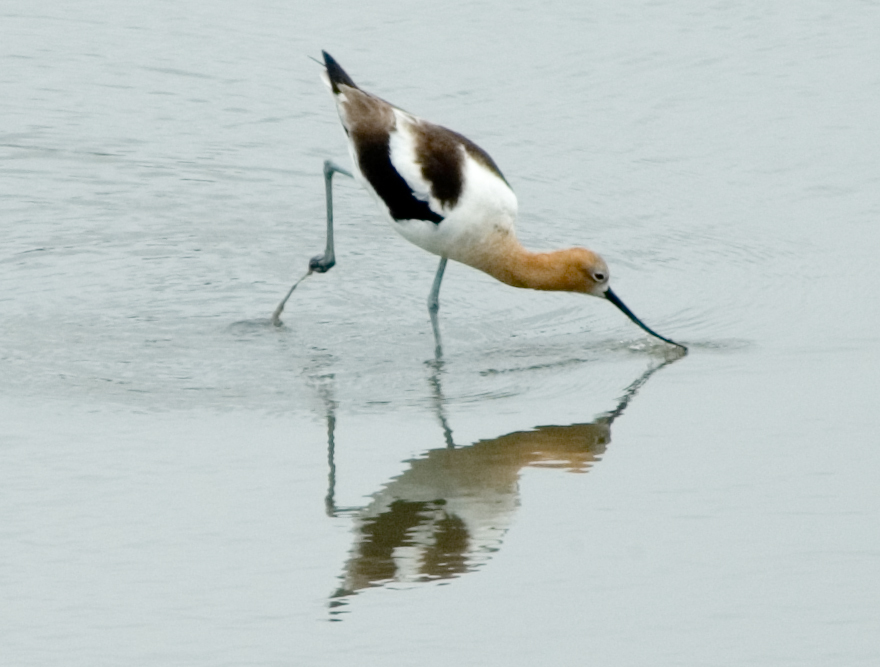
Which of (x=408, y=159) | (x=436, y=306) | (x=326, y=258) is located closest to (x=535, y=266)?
(x=436, y=306)

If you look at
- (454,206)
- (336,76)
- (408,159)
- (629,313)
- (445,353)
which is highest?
(336,76)

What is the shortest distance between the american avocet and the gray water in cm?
24

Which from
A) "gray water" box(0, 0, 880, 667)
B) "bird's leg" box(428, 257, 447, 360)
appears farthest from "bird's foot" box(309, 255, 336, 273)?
"bird's leg" box(428, 257, 447, 360)

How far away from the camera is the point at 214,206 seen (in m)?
7.79

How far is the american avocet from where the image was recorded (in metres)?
6.15

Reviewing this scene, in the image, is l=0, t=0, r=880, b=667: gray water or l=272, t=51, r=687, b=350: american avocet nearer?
l=0, t=0, r=880, b=667: gray water

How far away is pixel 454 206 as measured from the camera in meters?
6.14

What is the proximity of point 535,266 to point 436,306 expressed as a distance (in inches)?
17.2

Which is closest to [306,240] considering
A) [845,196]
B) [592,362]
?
[592,362]

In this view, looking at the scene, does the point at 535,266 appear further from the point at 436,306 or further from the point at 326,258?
Result: the point at 326,258

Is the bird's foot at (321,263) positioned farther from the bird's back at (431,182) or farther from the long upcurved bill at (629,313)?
the long upcurved bill at (629,313)

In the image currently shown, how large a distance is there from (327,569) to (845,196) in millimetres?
4327

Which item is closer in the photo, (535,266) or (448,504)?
(448,504)

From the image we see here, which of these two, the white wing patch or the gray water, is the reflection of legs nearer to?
the gray water
